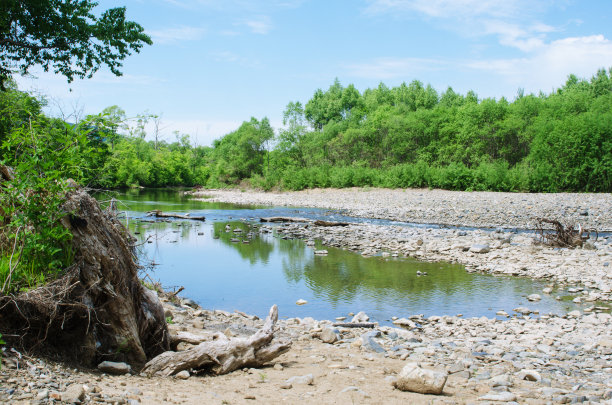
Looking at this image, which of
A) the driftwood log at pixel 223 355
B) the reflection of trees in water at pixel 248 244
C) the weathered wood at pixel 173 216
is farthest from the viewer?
the weathered wood at pixel 173 216

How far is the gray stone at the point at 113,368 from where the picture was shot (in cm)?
502

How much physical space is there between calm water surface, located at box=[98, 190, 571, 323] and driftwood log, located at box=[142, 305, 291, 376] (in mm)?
2249

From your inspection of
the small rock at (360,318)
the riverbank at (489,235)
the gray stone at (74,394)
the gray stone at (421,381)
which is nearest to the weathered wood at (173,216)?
the riverbank at (489,235)

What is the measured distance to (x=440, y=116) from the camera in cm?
5838

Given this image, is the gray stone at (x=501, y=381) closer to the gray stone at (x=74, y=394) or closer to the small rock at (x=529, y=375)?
the small rock at (x=529, y=375)

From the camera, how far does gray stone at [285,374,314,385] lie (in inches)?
214

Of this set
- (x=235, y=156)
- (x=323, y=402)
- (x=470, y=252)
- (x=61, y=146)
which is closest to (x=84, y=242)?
(x=61, y=146)

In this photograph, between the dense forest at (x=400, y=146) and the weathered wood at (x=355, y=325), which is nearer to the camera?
the weathered wood at (x=355, y=325)

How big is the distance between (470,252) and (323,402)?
1339 centimetres

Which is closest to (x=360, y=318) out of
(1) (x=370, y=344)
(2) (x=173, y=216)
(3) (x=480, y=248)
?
(1) (x=370, y=344)

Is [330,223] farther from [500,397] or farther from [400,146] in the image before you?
[400,146]

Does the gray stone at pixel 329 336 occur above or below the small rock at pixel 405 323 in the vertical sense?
above

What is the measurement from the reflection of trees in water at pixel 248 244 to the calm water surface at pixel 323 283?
0.04 m

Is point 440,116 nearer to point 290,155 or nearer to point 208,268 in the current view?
point 290,155
